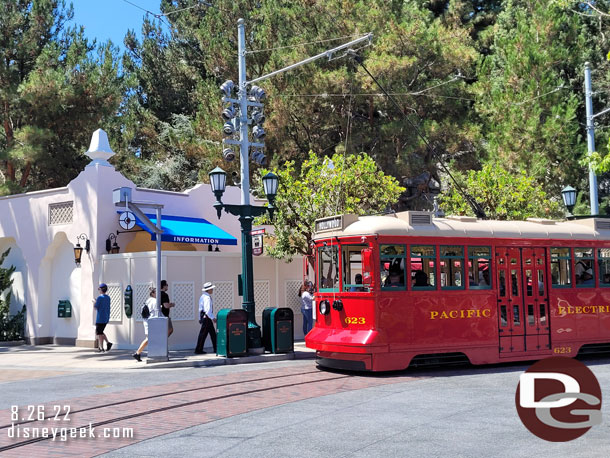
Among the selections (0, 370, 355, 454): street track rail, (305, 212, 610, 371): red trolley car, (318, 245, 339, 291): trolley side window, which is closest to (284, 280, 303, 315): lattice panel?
(305, 212, 610, 371): red trolley car

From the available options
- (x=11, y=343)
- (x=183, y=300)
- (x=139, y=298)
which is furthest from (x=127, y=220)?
(x=11, y=343)

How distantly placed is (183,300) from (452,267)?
28.2ft

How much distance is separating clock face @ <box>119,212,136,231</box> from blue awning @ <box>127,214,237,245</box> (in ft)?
0.53

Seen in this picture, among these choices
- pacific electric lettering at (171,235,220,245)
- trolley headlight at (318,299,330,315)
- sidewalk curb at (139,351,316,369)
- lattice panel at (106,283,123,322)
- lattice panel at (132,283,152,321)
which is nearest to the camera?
trolley headlight at (318,299,330,315)

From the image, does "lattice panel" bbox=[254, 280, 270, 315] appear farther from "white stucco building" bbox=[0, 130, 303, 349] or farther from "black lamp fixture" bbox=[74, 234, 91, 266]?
"black lamp fixture" bbox=[74, 234, 91, 266]

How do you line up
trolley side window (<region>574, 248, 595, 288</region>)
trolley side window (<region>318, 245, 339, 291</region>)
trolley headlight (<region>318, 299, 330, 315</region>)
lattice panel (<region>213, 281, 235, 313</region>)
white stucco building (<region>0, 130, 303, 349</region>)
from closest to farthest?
1. trolley side window (<region>318, 245, 339, 291</region>)
2. trolley headlight (<region>318, 299, 330, 315</region>)
3. trolley side window (<region>574, 248, 595, 288</region>)
4. white stucco building (<region>0, 130, 303, 349</region>)
5. lattice panel (<region>213, 281, 235, 313</region>)

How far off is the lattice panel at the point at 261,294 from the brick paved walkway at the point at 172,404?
7.34 meters

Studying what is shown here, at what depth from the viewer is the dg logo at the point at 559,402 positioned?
8234 mm

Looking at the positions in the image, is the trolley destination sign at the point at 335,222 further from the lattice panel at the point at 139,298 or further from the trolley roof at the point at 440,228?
the lattice panel at the point at 139,298

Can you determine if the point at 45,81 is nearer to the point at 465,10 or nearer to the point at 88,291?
the point at 88,291

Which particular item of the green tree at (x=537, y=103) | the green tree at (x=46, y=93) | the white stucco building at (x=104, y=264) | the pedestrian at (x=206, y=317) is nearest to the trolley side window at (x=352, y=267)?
the pedestrian at (x=206, y=317)

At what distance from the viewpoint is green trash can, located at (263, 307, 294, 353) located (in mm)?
17422

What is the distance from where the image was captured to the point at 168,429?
8.74m

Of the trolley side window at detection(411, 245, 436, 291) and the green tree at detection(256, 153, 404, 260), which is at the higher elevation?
the green tree at detection(256, 153, 404, 260)
